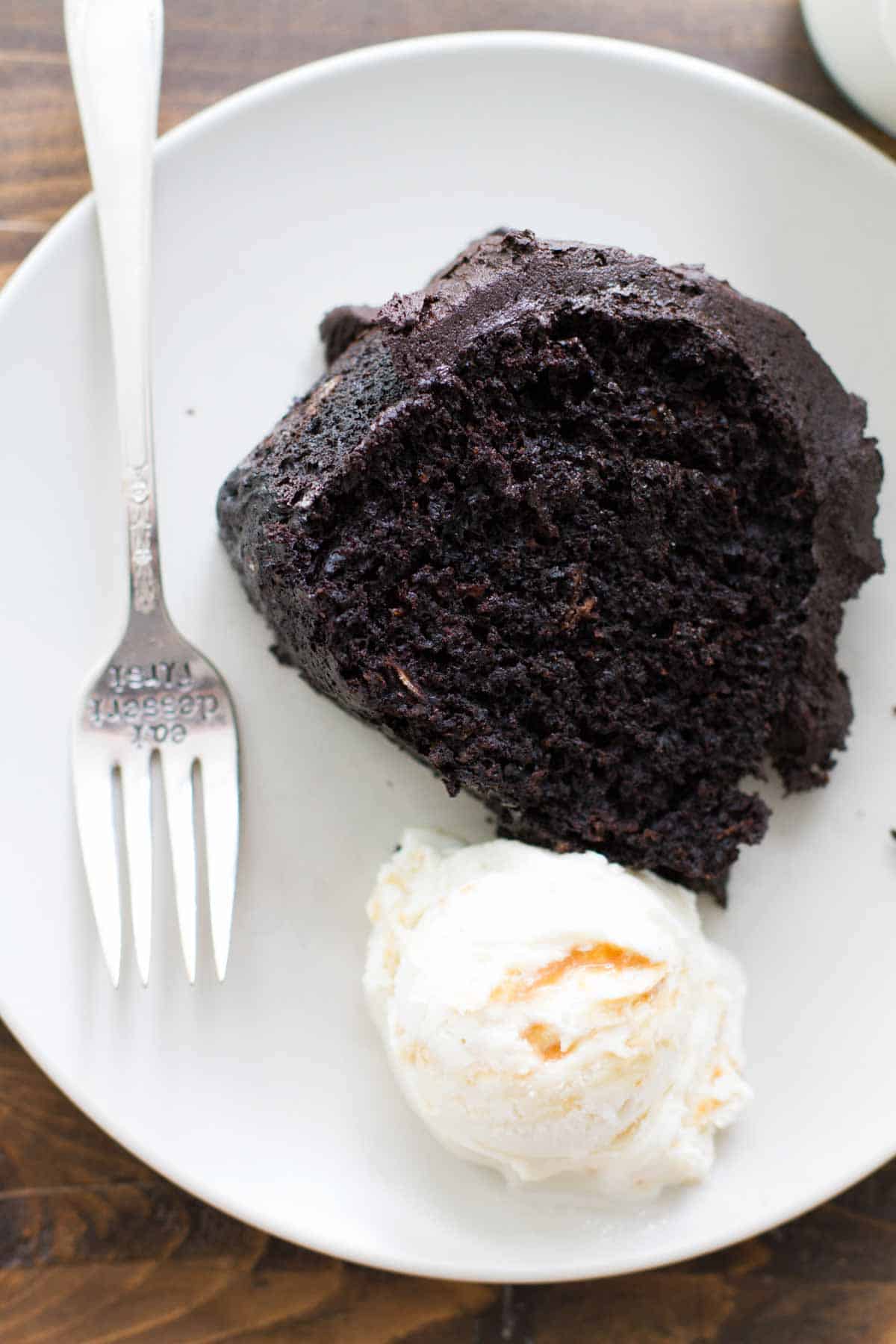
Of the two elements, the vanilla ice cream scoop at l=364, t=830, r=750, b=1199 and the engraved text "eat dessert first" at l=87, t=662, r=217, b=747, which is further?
the engraved text "eat dessert first" at l=87, t=662, r=217, b=747

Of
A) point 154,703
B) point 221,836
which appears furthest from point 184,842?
point 154,703

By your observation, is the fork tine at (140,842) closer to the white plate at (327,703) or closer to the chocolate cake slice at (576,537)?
the white plate at (327,703)

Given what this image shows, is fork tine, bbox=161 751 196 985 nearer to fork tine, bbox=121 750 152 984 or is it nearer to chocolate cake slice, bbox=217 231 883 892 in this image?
fork tine, bbox=121 750 152 984

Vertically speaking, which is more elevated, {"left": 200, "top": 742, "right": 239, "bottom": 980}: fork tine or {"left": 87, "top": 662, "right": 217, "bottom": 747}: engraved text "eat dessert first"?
{"left": 87, "top": 662, "right": 217, "bottom": 747}: engraved text "eat dessert first"

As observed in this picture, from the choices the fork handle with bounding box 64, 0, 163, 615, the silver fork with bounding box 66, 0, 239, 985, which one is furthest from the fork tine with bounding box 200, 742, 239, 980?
the fork handle with bounding box 64, 0, 163, 615

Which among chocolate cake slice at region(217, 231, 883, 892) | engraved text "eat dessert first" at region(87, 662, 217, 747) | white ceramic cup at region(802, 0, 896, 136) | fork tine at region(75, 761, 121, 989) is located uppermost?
white ceramic cup at region(802, 0, 896, 136)

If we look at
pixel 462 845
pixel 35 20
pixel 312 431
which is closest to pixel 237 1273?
pixel 462 845

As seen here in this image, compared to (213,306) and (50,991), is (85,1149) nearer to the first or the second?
(50,991)

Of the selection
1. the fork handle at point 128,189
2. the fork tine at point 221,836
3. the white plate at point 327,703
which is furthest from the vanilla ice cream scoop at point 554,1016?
the fork handle at point 128,189
